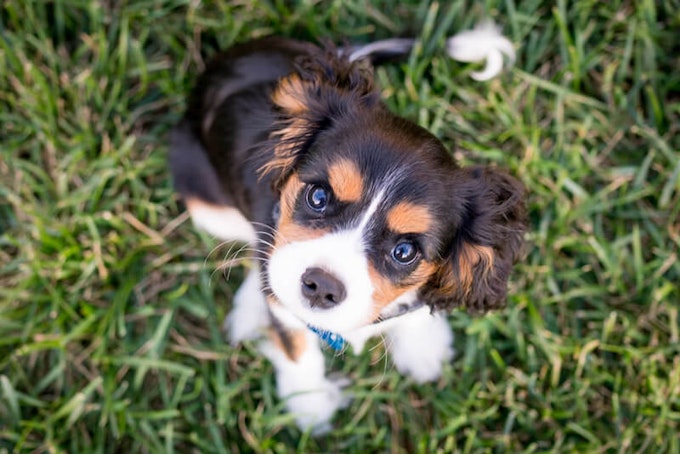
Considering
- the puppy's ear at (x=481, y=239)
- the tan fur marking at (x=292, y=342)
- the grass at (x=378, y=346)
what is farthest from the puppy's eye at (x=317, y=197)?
the grass at (x=378, y=346)

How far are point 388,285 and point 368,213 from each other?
30 centimetres

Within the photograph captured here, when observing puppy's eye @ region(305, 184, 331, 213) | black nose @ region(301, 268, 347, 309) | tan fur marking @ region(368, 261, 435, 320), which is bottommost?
tan fur marking @ region(368, 261, 435, 320)

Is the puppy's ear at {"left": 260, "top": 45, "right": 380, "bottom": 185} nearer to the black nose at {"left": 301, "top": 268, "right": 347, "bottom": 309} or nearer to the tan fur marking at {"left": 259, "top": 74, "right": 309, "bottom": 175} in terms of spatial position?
the tan fur marking at {"left": 259, "top": 74, "right": 309, "bottom": 175}

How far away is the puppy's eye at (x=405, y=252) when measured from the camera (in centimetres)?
257

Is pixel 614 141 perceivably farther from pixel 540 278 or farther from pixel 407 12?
pixel 407 12

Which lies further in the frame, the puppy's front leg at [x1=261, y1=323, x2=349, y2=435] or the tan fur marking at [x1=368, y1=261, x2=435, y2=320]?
the puppy's front leg at [x1=261, y1=323, x2=349, y2=435]

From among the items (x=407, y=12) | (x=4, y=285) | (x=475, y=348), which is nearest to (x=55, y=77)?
(x=4, y=285)

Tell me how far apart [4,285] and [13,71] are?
127 cm

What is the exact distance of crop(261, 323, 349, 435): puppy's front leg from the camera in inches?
138

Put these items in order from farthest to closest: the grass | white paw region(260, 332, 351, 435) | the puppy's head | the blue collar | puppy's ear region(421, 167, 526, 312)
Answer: the grass
white paw region(260, 332, 351, 435)
the blue collar
puppy's ear region(421, 167, 526, 312)
the puppy's head

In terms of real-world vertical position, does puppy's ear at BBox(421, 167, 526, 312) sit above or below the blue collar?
above

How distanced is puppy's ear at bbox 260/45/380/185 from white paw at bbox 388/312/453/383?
1.45 m

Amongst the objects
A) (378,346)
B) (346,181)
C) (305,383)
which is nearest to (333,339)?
(378,346)

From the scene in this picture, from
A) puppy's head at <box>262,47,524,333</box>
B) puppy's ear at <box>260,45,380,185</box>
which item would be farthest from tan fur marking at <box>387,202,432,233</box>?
puppy's ear at <box>260,45,380,185</box>
